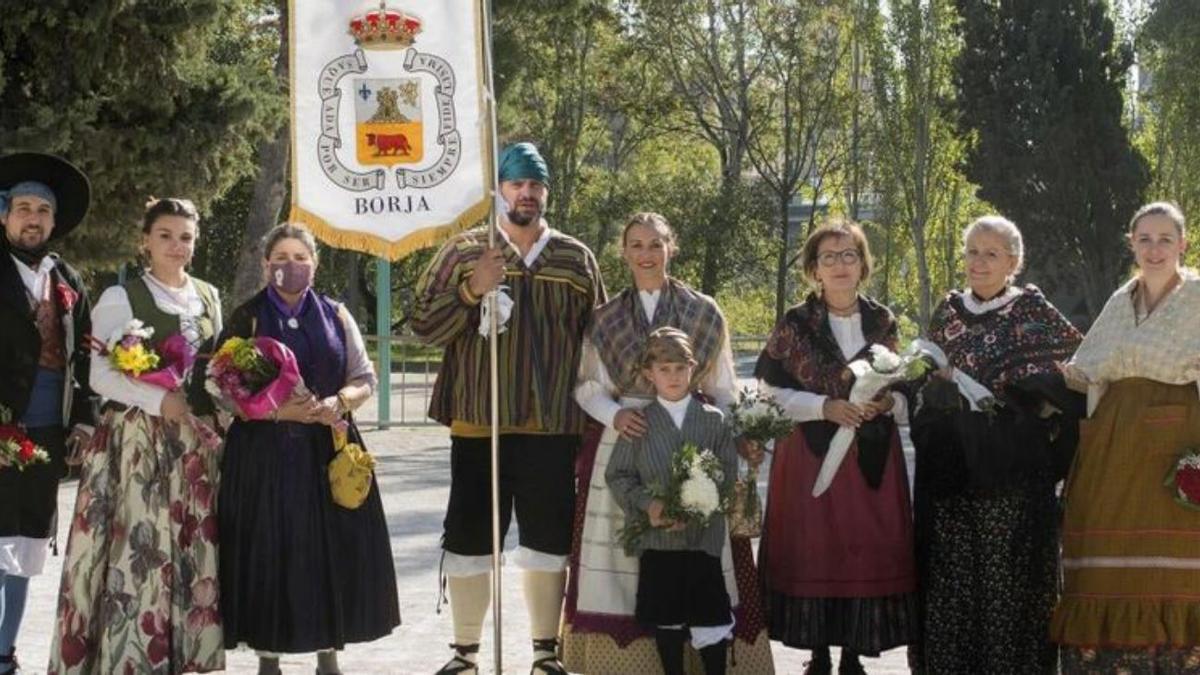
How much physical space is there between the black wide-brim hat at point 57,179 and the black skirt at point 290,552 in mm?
1182

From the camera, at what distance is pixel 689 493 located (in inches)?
259

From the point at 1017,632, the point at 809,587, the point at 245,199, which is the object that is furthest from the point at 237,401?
the point at 245,199

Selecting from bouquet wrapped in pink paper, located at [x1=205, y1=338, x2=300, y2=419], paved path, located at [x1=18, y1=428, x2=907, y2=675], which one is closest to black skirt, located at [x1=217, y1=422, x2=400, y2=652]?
bouquet wrapped in pink paper, located at [x1=205, y1=338, x2=300, y2=419]

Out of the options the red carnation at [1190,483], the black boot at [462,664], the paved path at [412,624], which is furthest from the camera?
the paved path at [412,624]

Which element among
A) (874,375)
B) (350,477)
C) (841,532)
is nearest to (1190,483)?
(874,375)

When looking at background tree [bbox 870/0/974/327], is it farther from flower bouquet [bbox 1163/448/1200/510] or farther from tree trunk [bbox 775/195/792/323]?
flower bouquet [bbox 1163/448/1200/510]

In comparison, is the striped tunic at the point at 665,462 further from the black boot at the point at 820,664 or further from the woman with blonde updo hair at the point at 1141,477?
the woman with blonde updo hair at the point at 1141,477

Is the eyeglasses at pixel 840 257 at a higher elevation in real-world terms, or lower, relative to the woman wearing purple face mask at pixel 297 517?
higher

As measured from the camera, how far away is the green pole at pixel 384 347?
20.7 metres

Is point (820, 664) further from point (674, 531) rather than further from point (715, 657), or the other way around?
point (674, 531)

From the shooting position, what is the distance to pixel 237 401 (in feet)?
21.8

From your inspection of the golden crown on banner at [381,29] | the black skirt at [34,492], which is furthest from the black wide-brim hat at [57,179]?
the golden crown on banner at [381,29]

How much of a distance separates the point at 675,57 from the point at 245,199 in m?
9.20

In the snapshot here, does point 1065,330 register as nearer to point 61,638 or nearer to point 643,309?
point 643,309
